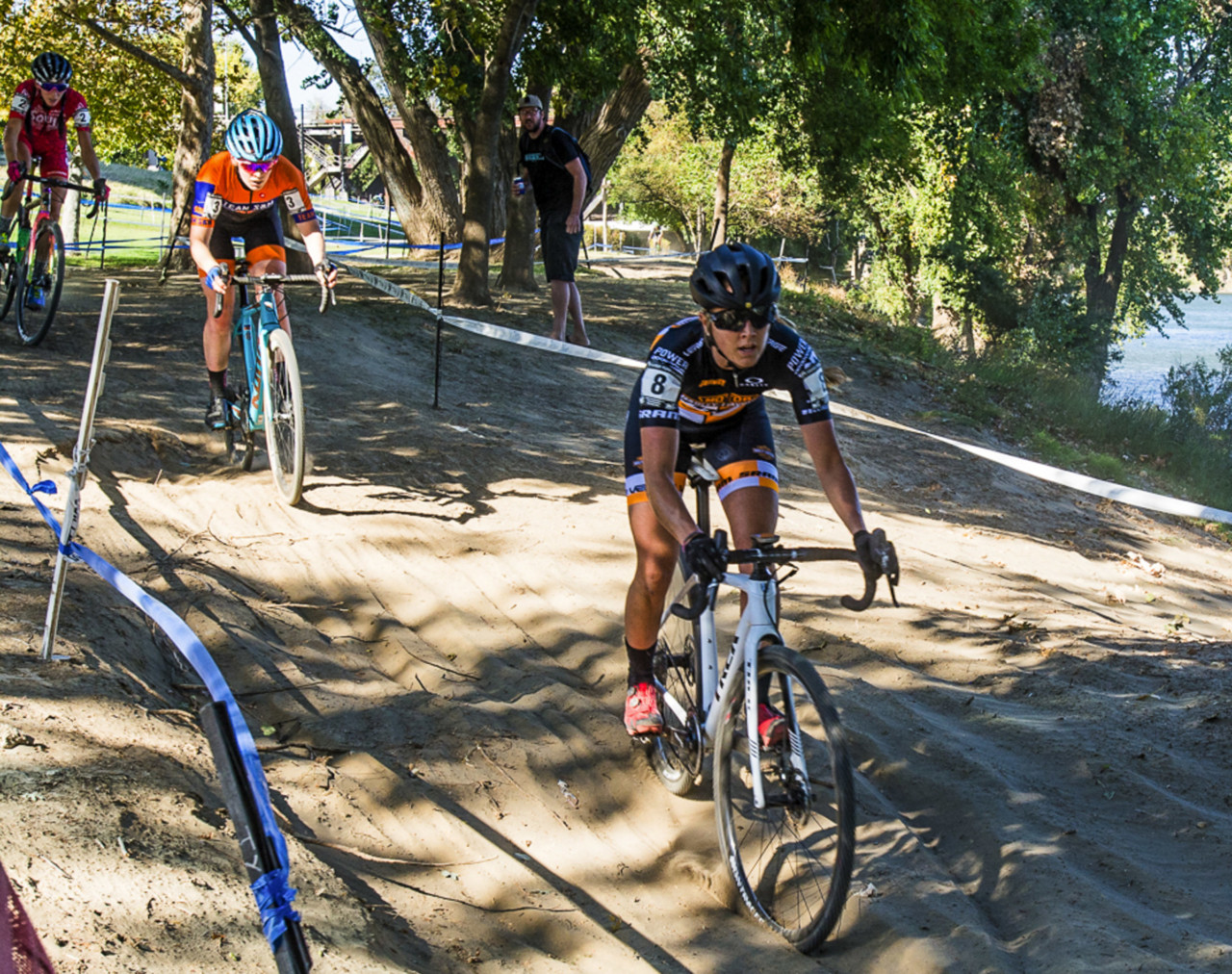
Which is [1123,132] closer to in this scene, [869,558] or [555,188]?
[555,188]

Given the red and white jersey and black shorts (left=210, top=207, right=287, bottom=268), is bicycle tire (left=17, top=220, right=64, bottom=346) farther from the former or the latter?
black shorts (left=210, top=207, right=287, bottom=268)

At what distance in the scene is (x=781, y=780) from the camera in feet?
11.4

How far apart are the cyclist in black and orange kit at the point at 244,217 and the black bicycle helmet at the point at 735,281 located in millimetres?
3709

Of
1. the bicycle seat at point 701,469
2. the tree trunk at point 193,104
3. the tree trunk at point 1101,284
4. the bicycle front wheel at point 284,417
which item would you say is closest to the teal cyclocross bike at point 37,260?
the bicycle front wheel at point 284,417

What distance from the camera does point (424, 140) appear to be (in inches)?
733

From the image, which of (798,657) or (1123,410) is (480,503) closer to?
(798,657)

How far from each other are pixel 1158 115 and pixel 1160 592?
1702 cm

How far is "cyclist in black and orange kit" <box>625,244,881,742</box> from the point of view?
3699 mm

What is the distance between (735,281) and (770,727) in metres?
1.47

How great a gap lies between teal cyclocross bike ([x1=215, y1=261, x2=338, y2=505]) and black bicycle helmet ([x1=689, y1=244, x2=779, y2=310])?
3644 mm

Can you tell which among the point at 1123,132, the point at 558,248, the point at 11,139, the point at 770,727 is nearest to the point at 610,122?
the point at 558,248

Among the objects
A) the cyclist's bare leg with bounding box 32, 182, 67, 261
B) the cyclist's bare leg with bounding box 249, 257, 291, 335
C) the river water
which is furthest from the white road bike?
the river water

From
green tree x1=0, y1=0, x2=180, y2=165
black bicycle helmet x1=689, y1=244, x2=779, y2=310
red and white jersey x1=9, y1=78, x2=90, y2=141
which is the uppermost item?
green tree x1=0, y1=0, x2=180, y2=165

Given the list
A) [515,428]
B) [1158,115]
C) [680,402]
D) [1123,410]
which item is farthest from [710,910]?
[1158,115]
